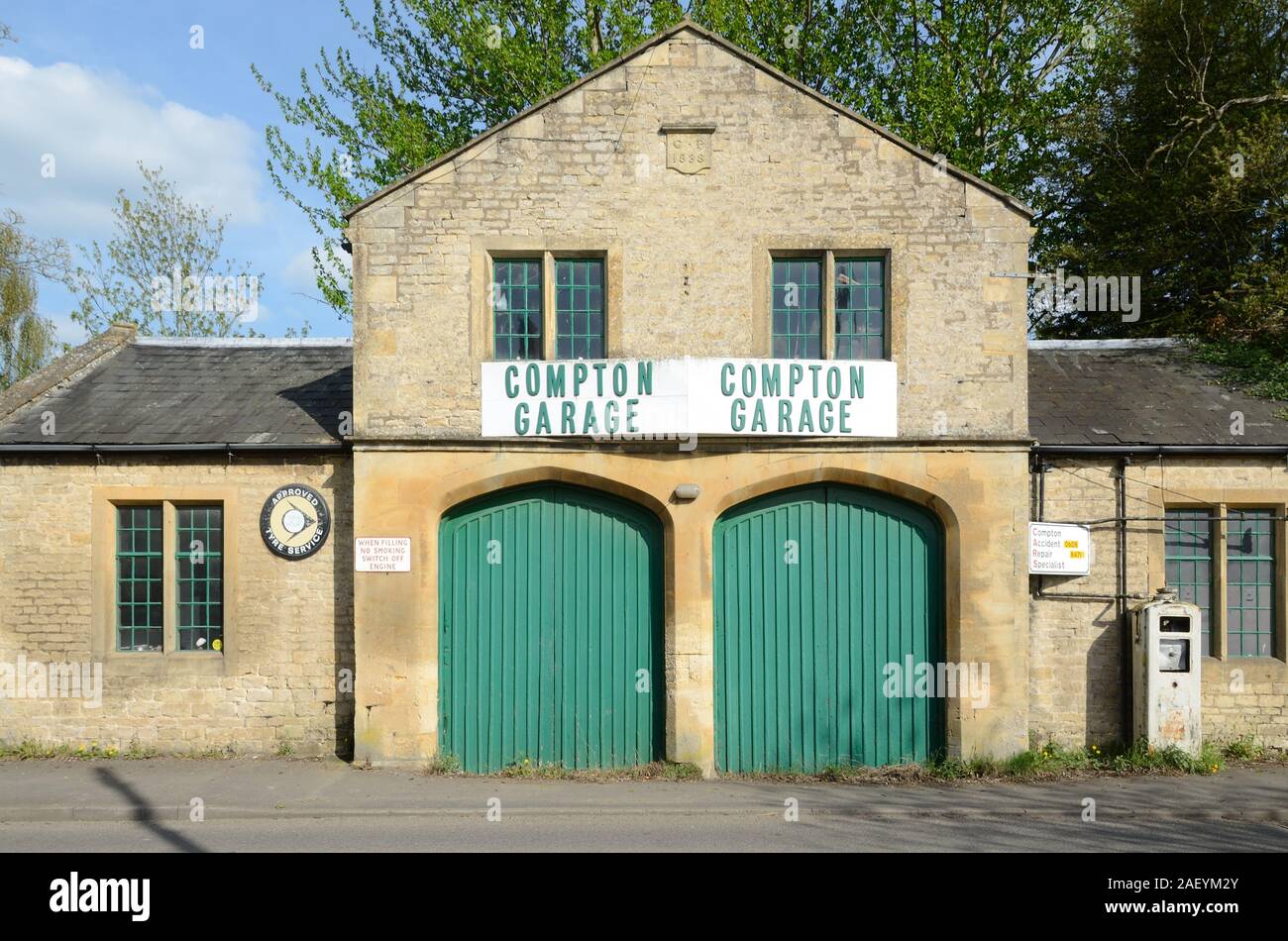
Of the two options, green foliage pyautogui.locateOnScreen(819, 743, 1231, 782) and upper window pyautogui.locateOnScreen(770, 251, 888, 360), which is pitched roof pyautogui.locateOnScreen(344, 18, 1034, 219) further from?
green foliage pyautogui.locateOnScreen(819, 743, 1231, 782)

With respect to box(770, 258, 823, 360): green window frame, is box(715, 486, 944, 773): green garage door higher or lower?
lower

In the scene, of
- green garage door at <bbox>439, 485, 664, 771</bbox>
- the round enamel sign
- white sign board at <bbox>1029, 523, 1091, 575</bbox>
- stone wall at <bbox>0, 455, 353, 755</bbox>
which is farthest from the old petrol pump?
the round enamel sign

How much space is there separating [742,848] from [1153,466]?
7.45 meters

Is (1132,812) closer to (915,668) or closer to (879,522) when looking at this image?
(915,668)

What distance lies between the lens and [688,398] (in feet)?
36.5

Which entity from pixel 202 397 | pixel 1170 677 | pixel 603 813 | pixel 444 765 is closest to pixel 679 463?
pixel 603 813

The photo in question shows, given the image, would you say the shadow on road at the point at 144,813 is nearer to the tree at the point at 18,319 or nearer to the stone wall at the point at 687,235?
the stone wall at the point at 687,235

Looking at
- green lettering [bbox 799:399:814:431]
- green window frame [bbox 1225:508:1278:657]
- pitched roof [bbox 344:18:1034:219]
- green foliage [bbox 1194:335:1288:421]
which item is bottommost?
green window frame [bbox 1225:508:1278:657]

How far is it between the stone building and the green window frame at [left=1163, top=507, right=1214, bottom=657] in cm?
101

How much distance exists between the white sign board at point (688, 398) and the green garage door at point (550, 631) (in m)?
0.95

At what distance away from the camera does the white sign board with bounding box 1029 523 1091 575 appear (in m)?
11.9

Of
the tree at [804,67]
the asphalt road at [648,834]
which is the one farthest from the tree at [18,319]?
the asphalt road at [648,834]

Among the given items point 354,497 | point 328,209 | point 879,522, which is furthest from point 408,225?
point 328,209

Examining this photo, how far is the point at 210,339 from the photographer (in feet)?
51.0
